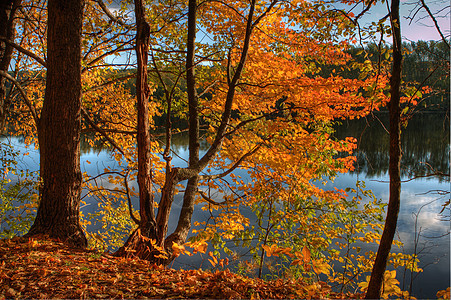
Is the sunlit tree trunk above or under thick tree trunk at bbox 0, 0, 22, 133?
under

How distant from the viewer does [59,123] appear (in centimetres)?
357

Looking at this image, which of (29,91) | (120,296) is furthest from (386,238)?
(29,91)

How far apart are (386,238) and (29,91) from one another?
9.77 meters

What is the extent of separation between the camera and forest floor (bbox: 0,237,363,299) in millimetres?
2301

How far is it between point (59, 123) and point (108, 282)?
2102 millimetres

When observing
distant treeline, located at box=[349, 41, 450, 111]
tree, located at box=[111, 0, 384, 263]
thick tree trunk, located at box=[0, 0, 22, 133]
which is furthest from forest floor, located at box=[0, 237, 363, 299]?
thick tree trunk, located at box=[0, 0, 22, 133]

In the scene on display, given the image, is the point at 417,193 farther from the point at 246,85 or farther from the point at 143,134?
the point at 143,134

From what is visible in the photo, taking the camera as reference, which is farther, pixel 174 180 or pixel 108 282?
pixel 174 180

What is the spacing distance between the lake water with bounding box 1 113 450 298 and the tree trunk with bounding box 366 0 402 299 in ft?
0.64

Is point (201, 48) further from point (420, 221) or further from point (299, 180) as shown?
point (420, 221)

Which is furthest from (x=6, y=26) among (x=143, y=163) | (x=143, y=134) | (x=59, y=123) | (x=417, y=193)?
(x=417, y=193)

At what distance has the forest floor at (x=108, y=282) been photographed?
2.30 m

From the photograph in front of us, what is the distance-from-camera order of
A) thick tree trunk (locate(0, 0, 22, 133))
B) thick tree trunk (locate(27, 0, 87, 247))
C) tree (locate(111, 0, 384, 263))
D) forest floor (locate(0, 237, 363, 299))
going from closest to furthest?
1. forest floor (locate(0, 237, 363, 299))
2. thick tree trunk (locate(27, 0, 87, 247))
3. tree (locate(111, 0, 384, 263))
4. thick tree trunk (locate(0, 0, 22, 133))

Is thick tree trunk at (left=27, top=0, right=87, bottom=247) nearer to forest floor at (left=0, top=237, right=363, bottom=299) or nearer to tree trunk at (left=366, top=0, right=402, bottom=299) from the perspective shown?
forest floor at (left=0, top=237, right=363, bottom=299)
